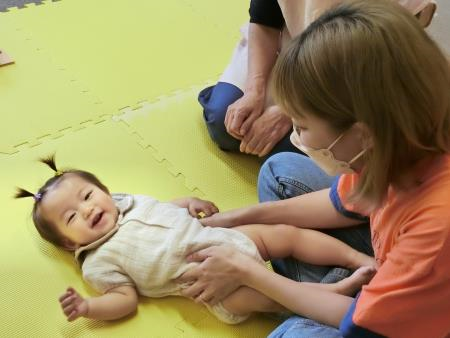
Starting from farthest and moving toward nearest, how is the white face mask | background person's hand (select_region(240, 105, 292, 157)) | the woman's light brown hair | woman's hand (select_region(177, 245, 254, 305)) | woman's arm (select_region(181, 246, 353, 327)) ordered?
background person's hand (select_region(240, 105, 292, 157)) → woman's hand (select_region(177, 245, 254, 305)) → woman's arm (select_region(181, 246, 353, 327)) → the white face mask → the woman's light brown hair

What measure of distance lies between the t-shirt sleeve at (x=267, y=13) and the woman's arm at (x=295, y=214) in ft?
1.94

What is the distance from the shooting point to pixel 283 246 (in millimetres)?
1289

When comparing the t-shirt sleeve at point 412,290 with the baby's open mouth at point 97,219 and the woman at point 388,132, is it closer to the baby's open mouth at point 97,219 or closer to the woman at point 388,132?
the woman at point 388,132

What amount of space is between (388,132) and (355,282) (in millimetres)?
441

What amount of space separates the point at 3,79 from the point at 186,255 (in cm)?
119

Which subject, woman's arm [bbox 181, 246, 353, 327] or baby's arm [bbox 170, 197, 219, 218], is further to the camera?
baby's arm [bbox 170, 197, 219, 218]

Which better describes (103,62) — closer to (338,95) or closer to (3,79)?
(3,79)

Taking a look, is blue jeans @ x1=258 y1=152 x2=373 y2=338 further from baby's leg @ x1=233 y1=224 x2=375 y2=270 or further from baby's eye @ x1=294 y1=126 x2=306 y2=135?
baby's eye @ x1=294 y1=126 x2=306 y2=135

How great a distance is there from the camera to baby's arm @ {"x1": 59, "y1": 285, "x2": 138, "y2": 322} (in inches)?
44.9

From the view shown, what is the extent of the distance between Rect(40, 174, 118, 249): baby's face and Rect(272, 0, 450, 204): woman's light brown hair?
2.05ft

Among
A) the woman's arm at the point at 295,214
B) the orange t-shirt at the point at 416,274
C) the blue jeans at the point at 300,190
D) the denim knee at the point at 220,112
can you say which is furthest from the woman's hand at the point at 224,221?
the orange t-shirt at the point at 416,274

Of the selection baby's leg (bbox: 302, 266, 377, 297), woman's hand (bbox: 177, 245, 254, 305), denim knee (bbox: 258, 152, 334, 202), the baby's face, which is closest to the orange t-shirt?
baby's leg (bbox: 302, 266, 377, 297)

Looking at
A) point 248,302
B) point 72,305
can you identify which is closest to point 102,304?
point 72,305

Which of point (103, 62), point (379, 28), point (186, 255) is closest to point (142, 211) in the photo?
point (186, 255)
